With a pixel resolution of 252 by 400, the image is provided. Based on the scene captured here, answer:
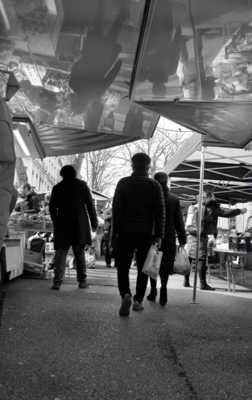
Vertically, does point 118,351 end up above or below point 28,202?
below

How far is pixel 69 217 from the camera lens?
7117 millimetres

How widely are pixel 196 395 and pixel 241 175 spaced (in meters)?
8.50

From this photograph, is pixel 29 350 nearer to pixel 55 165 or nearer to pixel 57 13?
pixel 57 13

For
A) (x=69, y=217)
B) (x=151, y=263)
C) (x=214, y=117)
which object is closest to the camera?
(x=151, y=263)

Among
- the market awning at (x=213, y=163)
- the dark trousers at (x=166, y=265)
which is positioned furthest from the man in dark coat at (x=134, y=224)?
the market awning at (x=213, y=163)

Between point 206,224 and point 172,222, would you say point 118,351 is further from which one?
point 206,224

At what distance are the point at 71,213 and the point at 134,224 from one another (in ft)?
7.29

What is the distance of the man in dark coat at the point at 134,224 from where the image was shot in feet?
16.9

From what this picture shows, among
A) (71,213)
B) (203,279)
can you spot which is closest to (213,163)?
(203,279)

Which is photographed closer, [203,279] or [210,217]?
[203,279]

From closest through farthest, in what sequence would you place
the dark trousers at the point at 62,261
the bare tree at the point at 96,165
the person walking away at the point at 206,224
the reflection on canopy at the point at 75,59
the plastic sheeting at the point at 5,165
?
the plastic sheeting at the point at 5,165
the reflection on canopy at the point at 75,59
the dark trousers at the point at 62,261
the person walking away at the point at 206,224
the bare tree at the point at 96,165

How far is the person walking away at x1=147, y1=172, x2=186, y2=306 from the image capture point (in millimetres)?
6222

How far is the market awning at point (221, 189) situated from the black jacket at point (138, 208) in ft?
22.2

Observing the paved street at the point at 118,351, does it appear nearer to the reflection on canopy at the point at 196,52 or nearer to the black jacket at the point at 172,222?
the black jacket at the point at 172,222
